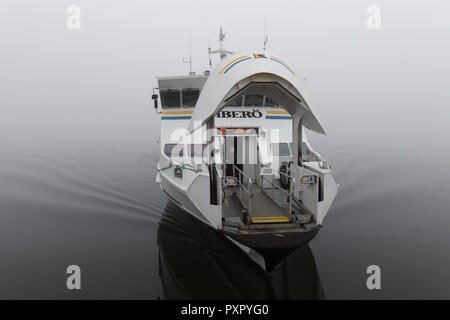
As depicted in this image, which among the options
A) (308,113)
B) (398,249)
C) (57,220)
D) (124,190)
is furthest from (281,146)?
(57,220)

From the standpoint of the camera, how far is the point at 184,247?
276 inches

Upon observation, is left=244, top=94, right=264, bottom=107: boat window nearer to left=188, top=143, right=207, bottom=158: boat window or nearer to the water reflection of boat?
left=188, top=143, right=207, bottom=158: boat window

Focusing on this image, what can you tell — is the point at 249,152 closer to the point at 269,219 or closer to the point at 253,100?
the point at 253,100

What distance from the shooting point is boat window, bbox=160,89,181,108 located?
916 cm

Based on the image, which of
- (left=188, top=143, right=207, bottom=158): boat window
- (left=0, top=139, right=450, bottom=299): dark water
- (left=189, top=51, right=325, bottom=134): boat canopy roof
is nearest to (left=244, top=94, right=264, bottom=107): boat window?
(left=188, top=143, right=207, bottom=158): boat window

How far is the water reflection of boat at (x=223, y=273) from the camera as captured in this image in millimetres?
5258

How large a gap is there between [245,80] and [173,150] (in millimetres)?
4439

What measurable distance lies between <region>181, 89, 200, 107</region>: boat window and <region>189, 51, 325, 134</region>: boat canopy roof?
3.70 meters

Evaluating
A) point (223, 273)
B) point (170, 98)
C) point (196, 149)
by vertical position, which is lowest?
point (223, 273)

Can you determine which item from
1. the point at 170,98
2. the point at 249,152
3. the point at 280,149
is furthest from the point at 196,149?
the point at 280,149

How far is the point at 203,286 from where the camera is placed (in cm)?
541

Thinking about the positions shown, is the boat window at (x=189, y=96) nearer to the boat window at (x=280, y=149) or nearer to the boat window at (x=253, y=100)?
the boat window at (x=253, y=100)

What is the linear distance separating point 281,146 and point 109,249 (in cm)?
611
